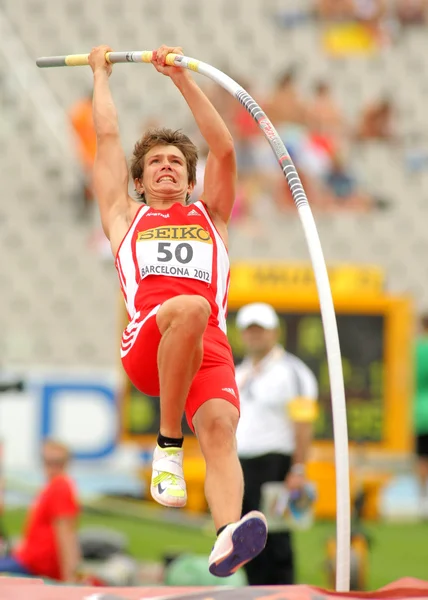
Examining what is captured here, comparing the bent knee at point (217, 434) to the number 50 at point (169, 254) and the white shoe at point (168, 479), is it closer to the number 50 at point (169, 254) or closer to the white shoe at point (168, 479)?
the white shoe at point (168, 479)

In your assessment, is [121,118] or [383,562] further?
[121,118]

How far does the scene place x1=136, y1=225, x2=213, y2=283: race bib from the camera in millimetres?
4789

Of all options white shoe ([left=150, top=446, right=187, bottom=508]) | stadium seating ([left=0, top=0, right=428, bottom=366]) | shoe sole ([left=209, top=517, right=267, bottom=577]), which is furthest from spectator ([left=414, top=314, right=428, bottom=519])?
shoe sole ([left=209, top=517, right=267, bottom=577])

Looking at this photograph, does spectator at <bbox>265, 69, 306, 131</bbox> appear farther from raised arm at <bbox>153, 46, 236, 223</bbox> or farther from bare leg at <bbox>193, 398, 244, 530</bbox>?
bare leg at <bbox>193, 398, 244, 530</bbox>

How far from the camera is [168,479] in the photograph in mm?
4645

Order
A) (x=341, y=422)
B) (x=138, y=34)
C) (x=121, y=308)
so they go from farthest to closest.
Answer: (x=138, y=34) < (x=121, y=308) < (x=341, y=422)

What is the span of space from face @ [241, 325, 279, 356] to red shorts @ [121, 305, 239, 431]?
2.67 meters

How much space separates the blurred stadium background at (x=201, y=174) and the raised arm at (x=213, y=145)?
228 inches

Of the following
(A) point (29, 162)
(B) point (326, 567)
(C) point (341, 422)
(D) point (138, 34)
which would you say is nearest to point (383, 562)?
(B) point (326, 567)

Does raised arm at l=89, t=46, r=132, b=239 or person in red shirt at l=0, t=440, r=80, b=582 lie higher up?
raised arm at l=89, t=46, r=132, b=239

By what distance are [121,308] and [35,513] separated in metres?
3.31

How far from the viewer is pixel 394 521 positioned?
1127cm

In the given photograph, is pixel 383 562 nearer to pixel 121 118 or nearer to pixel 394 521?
pixel 394 521

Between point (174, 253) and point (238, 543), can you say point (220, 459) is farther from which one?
point (174, 253)
